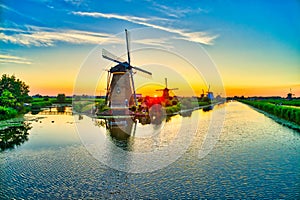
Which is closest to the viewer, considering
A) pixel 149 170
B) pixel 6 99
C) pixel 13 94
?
pixel 149 170

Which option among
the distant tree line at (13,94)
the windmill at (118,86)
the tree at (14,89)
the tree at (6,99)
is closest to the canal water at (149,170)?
the windmill at (118,86)

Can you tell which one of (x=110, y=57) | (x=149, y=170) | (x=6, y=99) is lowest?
(x=149, y=170)

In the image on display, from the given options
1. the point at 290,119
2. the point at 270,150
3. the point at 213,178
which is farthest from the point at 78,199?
the point at 290,119

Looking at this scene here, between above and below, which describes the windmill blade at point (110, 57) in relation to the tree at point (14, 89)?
above

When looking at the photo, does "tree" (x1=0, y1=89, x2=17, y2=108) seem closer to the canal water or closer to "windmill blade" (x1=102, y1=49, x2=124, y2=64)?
"windmill blade" (x1=102, y1=49, x2=124, y2=64)

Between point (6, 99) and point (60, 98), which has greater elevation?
point (60, 98)

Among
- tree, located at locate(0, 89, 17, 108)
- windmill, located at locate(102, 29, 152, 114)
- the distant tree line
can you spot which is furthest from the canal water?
tree, located at locate(0, 89, 17, 108)

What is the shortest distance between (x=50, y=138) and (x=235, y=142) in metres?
10.8

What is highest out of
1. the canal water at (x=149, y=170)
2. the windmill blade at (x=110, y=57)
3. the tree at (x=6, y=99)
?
the windmill blade at (x=110, y=57)

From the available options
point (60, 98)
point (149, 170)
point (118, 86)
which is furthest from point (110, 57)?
point (60, 98)

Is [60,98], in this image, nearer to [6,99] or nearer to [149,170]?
[6,99]

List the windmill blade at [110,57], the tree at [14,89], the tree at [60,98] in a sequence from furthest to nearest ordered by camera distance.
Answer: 1. the tree at [60,98]
2. the tree at [14,89]
3. the windmill blade at [110,57]

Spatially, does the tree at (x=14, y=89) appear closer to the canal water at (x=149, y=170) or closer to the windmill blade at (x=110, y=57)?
the windmill blade at (x=110, y=57)

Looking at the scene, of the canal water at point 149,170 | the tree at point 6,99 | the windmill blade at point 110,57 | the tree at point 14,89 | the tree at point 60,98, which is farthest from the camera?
the tree at point 60,98
